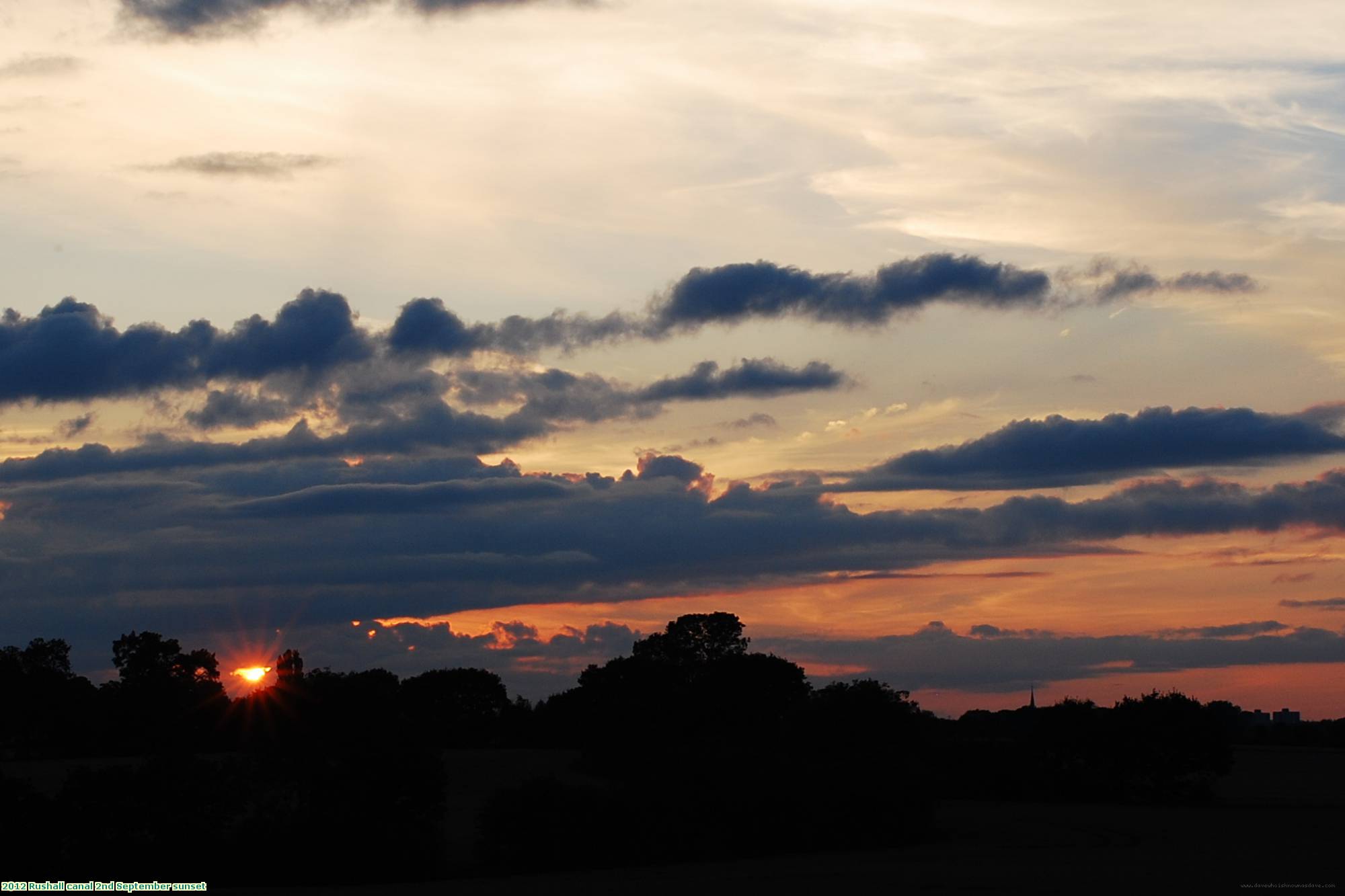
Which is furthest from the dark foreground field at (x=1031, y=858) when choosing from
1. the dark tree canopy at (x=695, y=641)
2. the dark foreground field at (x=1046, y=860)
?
the dark tree canopy at (x=695, y=641)

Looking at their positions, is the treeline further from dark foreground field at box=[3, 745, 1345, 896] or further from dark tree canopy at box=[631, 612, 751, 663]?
dark tree canopy at box=[631, 612, 751, 663]

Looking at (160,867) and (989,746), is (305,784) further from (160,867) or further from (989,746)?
(989,746)

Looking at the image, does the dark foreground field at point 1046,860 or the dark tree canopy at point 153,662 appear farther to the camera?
the dark tree canopy at point 153,662

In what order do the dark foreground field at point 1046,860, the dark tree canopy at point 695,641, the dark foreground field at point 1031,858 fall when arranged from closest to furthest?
the dark foreground field at point 1046,860, the dark foreground field at point 1031,858, the dark tree canopy at point 695,641

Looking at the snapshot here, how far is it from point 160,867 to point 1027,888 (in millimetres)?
26305

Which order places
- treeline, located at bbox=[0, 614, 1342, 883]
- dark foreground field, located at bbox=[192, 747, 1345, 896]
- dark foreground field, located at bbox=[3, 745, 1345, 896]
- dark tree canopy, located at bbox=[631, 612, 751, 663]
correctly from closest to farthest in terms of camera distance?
dark foreground field, located at bbox=[192, 747, 1345, 896] → dark foreground field, located at bbox=[3, 745, 1345, 896] → treeline, located at bbox=[0, 614, 1342, 883] → dark tree canopy, located at bbox=[631, 612, 751, 663]

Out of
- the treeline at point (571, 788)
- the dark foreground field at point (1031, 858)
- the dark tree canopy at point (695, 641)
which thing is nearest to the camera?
the dark foreground field at point (1031, 858)

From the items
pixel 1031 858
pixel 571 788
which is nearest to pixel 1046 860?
pixel 1031 858

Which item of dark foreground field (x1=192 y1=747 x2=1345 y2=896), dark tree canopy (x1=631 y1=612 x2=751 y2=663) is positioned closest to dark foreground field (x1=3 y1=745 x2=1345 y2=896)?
dark foreground field (x1=192 y1=747 x2=1345 y2=896)

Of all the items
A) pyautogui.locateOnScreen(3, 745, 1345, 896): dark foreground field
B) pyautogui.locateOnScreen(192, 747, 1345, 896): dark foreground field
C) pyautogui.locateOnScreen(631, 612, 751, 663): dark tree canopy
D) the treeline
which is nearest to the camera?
pyautogui.locateOnScreen(192, 747, 1345, 896): dark foreground field

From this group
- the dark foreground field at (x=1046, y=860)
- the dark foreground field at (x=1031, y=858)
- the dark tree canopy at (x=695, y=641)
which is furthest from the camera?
the dark tree canopy at (x=695, y=641)

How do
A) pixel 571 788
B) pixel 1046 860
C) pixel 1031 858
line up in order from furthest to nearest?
pixel 571 788 < pixel 1031 858 < pixel 1046 860

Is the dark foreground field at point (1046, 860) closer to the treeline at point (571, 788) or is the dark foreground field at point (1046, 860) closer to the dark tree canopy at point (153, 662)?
the treeline at point (571, 788)

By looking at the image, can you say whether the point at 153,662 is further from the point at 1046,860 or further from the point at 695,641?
the point at 1046,860
